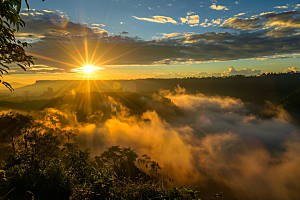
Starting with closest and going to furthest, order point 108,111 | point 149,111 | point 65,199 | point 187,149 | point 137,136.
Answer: point 65,199, point 187,149, point 137,136, point 108,111, point 149,111

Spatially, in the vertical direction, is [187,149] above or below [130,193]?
below

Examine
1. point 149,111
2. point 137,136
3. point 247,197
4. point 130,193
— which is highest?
point 130,193

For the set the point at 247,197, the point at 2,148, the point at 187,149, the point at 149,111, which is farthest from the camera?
the point at 149,111

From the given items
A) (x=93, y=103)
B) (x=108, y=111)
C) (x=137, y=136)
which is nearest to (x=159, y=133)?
(x=137, y=136)

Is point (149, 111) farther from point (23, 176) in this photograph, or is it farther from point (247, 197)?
point (23, 176)

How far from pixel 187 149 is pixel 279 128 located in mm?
138826

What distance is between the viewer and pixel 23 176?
12539mm

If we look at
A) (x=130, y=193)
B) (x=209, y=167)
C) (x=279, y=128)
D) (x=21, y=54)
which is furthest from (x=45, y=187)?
(x=279, y=128)

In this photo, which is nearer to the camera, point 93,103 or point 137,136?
point 137,136

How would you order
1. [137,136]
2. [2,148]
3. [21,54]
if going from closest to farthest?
[21,54] → [2,148] → [137,136]

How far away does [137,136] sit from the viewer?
14500 cm

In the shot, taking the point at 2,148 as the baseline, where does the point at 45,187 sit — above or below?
above

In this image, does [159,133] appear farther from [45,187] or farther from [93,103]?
[45,187]

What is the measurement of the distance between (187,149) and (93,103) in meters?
103
